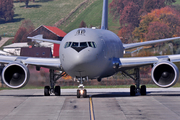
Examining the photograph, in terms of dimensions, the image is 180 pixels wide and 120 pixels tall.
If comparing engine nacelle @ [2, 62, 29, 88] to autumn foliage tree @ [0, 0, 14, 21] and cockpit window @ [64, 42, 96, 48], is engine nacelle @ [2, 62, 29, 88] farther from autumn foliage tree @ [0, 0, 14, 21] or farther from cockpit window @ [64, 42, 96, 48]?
autumn foliage tree @ [0, 0, 14, 21]

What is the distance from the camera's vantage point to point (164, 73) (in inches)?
758

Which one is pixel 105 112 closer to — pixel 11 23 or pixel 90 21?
pixel 90 21

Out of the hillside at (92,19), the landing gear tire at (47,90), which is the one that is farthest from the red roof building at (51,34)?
the landing gear tire at (47,90)

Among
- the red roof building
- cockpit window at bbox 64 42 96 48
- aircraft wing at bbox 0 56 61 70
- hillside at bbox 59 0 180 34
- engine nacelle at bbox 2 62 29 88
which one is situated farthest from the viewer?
hillside at bbox 59 0 180 34

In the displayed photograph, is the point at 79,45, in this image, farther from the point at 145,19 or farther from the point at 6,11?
the point at 6,11

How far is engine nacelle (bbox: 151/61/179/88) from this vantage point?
739 inches

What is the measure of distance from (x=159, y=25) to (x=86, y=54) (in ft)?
161

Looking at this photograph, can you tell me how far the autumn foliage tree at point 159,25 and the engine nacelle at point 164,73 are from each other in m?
45.7

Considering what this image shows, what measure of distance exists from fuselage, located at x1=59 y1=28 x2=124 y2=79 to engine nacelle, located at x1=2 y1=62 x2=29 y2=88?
2351 mm

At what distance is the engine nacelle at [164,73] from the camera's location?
18781 mm

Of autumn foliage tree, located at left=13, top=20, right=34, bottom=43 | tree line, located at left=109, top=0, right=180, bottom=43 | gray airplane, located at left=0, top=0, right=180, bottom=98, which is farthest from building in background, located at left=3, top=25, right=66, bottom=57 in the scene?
gray airplane, located at left=0, top=0, right=180, bottom=98

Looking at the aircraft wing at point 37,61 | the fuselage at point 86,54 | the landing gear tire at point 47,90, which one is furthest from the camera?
the landing gear tire at point 47,90

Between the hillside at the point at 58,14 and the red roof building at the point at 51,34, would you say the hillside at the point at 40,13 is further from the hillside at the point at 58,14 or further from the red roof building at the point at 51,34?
the red roof building at the point at 51,34

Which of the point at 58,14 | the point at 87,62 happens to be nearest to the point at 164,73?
the point at 87,62
